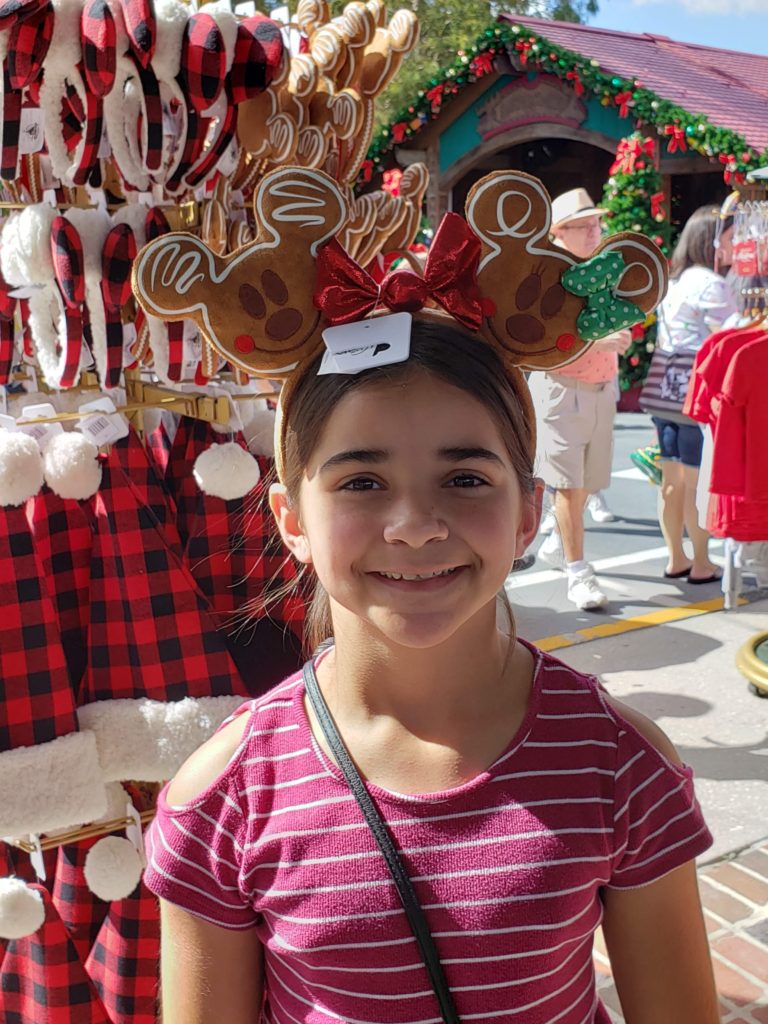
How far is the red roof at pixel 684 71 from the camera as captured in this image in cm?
1084

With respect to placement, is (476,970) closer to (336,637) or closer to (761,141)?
(336,637)

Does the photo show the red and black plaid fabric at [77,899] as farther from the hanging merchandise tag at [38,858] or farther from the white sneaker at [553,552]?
the white sneaker at [553,552]

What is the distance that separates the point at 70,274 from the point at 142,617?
604mm

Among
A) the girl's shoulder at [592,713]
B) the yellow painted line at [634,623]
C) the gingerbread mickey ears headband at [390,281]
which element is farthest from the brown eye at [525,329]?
the yellow painted line at [634,623]

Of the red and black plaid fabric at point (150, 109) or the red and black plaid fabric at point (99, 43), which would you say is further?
the red and black plaid fabric at point (150, 109)

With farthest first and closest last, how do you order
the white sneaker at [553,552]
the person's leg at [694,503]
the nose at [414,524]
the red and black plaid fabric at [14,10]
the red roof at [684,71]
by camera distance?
the red roof at [684,71] < the white sneaker at [553,552] < the person's leg at [694,503] < the red and black plaid fabric at [14,10] < the nose at [414,524]

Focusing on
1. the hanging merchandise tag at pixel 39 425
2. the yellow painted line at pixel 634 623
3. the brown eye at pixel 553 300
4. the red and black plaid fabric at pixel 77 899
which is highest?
the brown eye at pixel 553 300

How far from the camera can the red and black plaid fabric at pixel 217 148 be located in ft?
6.21

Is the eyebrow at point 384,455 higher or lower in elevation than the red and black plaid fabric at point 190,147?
lower

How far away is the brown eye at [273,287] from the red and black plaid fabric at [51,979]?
1313 mm

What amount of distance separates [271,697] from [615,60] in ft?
39.6

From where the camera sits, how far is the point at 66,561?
193cm

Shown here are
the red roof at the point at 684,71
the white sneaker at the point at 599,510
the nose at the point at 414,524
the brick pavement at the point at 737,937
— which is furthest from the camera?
the red roof at the point at 684,71

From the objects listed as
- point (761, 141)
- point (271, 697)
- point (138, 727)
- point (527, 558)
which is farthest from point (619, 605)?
point (761, 141)
